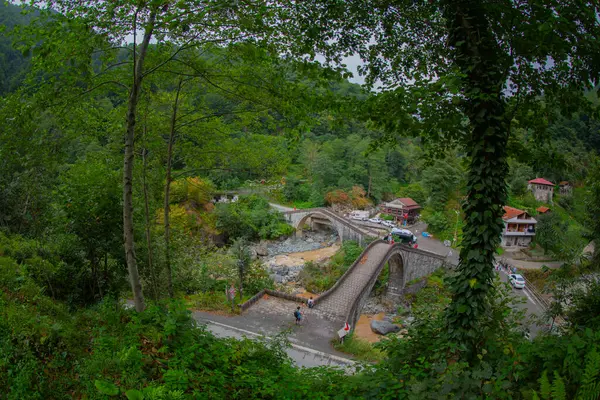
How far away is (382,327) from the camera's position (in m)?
17.8

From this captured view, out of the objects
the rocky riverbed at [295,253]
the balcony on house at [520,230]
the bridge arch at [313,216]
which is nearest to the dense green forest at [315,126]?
the rocky riverbed at [295,253]

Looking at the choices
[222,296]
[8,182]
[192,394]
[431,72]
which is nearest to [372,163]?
[222,296]

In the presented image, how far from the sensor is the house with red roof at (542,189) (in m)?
35.2

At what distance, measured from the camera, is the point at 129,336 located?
3709mm

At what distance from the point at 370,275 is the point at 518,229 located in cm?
1752

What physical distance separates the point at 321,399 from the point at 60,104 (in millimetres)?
4147

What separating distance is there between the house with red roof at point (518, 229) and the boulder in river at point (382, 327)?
54.6ft

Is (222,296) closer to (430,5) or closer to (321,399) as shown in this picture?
(321,399)

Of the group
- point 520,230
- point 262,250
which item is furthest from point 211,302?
point 520,230

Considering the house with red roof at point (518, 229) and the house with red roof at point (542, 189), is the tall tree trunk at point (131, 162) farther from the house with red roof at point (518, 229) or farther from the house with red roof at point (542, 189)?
the house with red roof at point (542, 189)

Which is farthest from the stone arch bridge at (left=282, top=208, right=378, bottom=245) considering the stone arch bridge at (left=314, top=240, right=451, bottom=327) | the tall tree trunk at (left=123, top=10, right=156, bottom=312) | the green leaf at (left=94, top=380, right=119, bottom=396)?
the green leaf at (left=94, top=380, right=119, bottom=396)

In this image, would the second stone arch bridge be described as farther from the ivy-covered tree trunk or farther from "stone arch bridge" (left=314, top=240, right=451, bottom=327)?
the ivy-covered tree trunk

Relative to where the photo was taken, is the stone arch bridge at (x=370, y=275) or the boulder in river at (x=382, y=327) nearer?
the stone arch bridge at (x=370, y=275)

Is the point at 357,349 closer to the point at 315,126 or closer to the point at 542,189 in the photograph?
the point at 315,126
